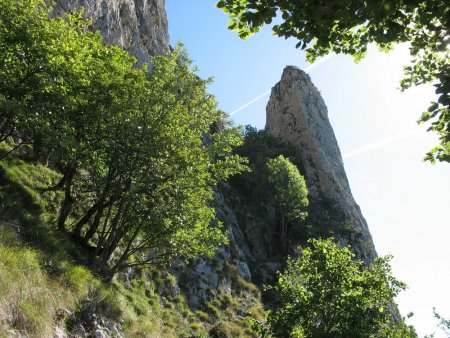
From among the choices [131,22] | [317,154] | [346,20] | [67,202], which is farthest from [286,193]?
[346,20]

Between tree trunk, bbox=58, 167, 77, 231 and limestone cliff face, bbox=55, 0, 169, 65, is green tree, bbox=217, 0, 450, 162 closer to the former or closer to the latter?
tree trunk, bbox=58, 167, 77, 231

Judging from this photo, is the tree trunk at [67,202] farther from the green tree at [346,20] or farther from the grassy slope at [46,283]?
the green tree at [346,20]

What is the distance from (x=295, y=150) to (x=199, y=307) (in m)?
48.4

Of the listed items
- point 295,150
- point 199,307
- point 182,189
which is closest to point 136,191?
point 182,189

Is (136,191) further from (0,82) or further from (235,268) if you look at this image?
(235,268)

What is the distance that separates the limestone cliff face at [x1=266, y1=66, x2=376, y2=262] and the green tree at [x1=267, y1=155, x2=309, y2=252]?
5.03 m

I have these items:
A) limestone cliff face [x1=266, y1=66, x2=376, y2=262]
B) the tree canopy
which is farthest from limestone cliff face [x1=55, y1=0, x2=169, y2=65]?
limestone cliff face [x1=266, y1=66, x2=376, y2=262]

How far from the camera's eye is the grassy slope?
1075 centimetres

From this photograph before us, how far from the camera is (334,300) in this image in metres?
14.5

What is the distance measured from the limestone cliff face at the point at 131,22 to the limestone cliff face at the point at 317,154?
33429mm

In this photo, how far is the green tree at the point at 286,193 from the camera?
175 ft

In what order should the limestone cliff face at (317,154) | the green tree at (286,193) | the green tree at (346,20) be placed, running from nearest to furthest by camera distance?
the green tree at (346,20)
the green tree at (286,193)
the limestone cliff face at (317,154)

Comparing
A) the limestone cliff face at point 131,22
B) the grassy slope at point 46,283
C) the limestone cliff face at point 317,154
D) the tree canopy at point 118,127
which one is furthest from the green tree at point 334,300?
the limestone cliff face at point 317,154

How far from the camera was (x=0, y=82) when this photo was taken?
13672mm
